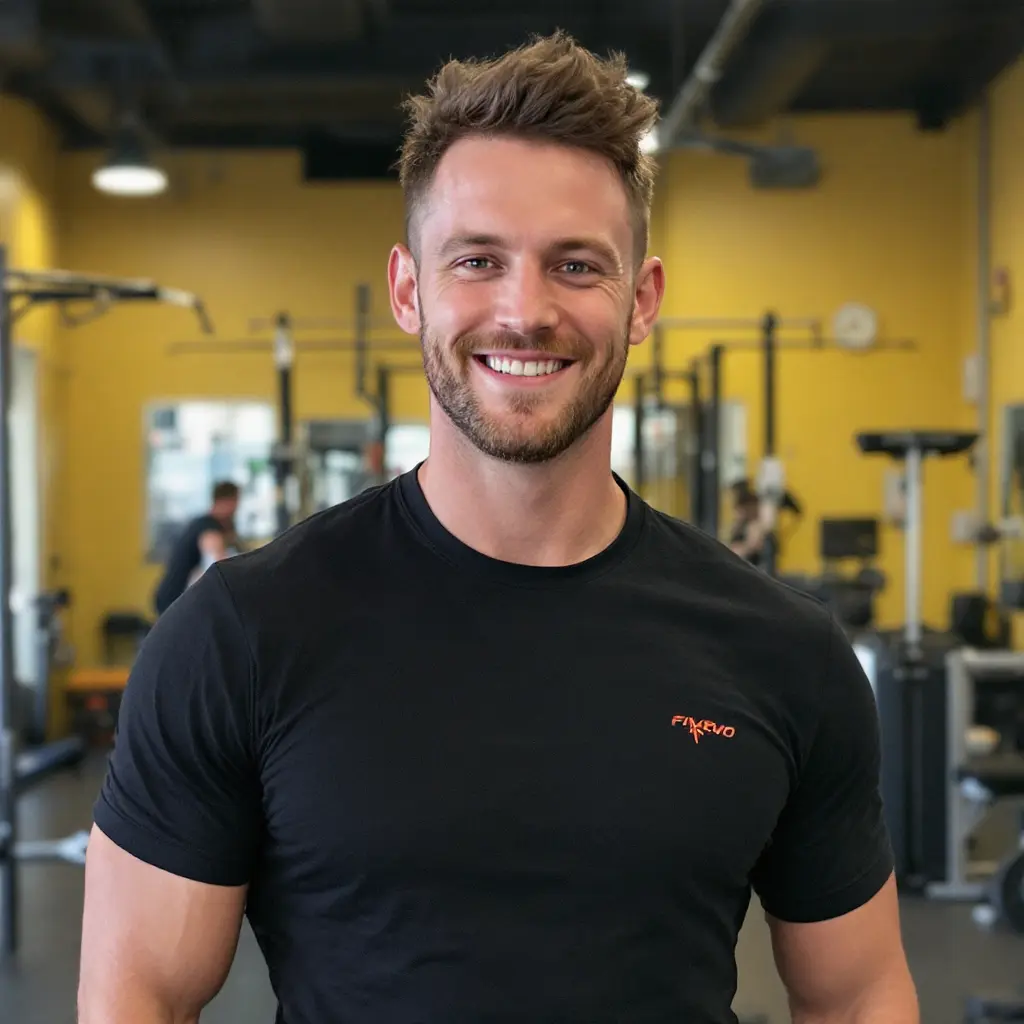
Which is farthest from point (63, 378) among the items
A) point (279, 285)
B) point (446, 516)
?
point (446, 516)

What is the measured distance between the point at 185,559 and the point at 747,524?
307 centimetres

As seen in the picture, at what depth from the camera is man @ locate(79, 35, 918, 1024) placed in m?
1.02

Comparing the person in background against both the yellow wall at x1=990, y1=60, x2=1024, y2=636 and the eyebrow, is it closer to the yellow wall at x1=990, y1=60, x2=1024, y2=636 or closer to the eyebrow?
the yellow wall at x1=990, y1=60, x2=1024, y2=636

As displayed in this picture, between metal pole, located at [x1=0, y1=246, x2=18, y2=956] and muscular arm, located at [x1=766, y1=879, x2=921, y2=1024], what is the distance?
3208 millimetres

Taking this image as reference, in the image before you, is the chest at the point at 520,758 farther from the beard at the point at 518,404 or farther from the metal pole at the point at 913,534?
the metal pole at the point at 913,534

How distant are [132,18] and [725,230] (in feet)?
13.1

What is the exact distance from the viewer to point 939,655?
4.57m

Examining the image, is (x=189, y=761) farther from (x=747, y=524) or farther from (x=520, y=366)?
(x=747, y=524)

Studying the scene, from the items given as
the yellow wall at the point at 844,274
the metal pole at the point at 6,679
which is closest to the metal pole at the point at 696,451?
the yellow wall at the point at 844,274

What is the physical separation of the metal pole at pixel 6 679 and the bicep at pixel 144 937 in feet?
10.1

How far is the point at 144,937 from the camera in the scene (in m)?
1.02

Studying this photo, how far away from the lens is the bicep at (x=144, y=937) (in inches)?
40.1

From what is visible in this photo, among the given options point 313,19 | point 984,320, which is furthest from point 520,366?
point 984,320

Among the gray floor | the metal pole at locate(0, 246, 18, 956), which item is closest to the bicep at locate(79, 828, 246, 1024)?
the gray floor
